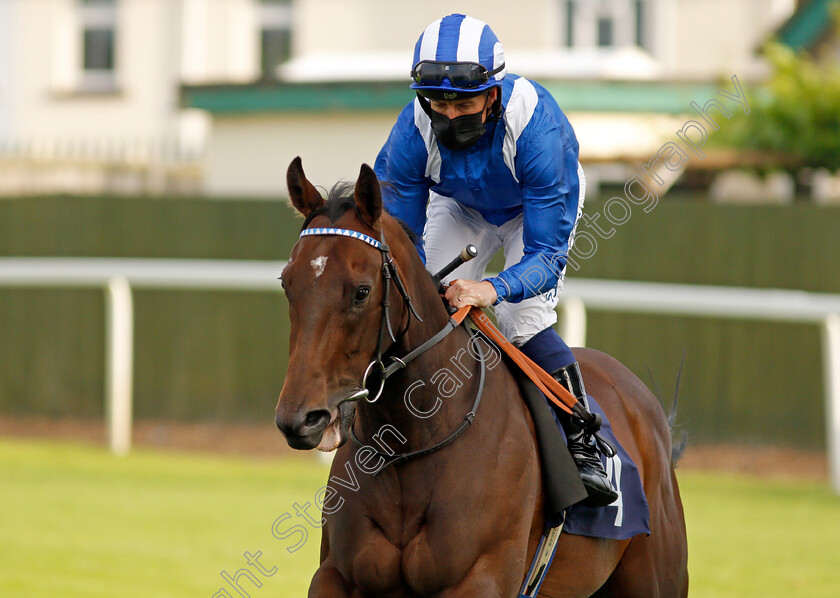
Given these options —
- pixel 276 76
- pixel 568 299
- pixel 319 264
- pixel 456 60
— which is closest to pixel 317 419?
pixel 319 264

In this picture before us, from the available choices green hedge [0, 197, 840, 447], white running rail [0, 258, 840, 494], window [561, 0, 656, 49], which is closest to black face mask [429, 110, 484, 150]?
white running rail [0, 258, 840, 494]

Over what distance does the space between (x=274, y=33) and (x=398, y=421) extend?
48.7ft

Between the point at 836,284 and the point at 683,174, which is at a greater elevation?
the point at 683,174

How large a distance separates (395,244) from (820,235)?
6963 millimetres

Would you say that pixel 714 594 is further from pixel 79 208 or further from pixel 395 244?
pixel 79 208

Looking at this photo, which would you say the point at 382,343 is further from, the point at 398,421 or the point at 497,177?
the point at 497,177

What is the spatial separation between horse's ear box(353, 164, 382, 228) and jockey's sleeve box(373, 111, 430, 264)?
44 centimetres

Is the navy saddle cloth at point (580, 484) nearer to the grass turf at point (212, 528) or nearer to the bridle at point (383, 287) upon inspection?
the bridle at point (383, 287)

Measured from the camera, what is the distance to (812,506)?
8000 millimetres

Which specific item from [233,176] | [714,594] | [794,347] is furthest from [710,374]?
[233,176]

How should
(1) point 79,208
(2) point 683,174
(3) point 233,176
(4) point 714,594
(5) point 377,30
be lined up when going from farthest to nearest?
(5) point 377,30, (3) point 233,176, (1) point 79,208, (2) point 683,174, (4) point 714,594

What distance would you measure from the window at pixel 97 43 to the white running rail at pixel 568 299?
7518 mm

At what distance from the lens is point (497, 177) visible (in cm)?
372

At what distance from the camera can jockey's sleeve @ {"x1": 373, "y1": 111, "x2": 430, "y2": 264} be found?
3713mm
